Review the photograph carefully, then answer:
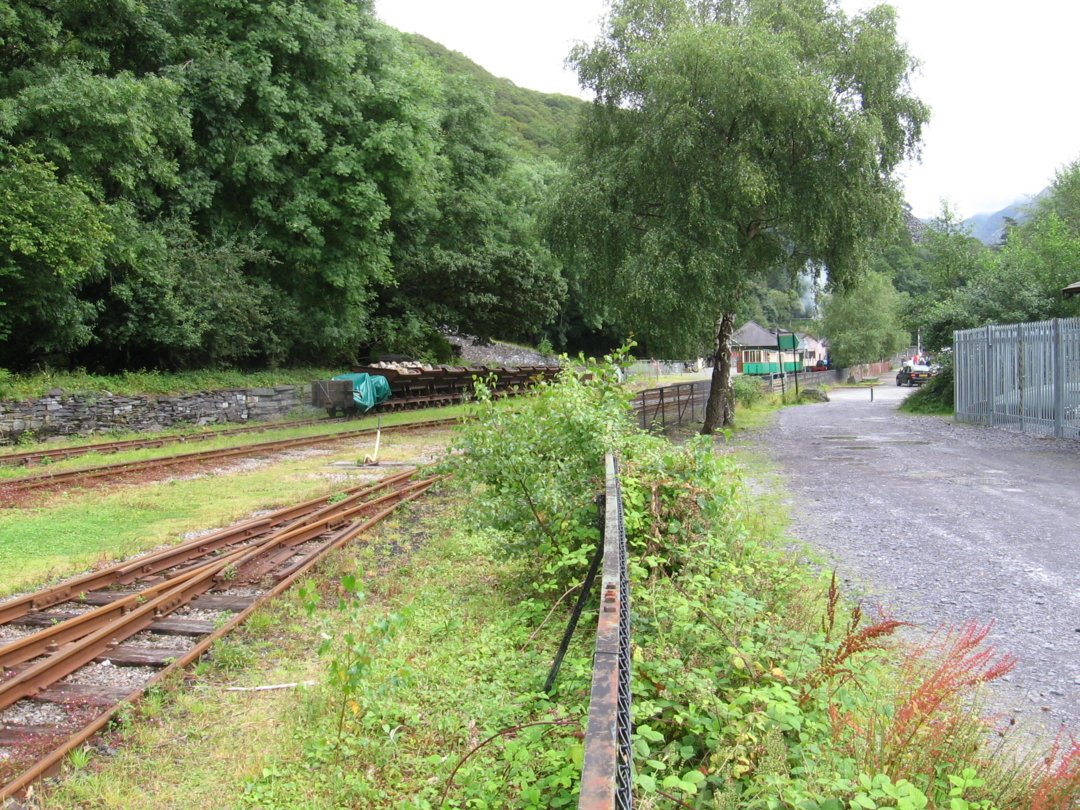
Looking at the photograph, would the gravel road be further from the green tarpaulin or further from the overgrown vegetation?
the green tarpaulin

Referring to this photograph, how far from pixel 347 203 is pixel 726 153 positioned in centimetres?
1470

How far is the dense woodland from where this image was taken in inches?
640

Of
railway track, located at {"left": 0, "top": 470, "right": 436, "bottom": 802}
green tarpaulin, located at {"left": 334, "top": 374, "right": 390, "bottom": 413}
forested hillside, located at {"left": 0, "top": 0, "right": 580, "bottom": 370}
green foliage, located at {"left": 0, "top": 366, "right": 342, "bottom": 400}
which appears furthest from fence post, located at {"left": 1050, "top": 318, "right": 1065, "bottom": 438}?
green foliage, located at {"left": 0, "top": 366, "right": 342, "bottom": 400}

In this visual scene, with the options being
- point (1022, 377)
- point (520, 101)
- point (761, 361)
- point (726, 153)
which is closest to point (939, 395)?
point (1022, 377)

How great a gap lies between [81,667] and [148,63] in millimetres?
24345

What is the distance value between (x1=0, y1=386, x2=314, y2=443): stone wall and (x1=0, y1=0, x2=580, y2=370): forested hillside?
168cm

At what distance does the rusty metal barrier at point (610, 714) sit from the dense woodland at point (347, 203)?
13.7 meters

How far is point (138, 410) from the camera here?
69.8 ft

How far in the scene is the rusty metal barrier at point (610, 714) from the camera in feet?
5.01

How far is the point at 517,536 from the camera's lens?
6527 mm

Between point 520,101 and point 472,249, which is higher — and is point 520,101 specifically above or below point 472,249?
above

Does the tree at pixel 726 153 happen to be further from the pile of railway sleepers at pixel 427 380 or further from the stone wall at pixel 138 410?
the stone wall at pixel 138 410

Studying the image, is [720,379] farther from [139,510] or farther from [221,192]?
[221,192]

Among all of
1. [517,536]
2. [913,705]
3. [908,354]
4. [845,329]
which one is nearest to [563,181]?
[517,536]
